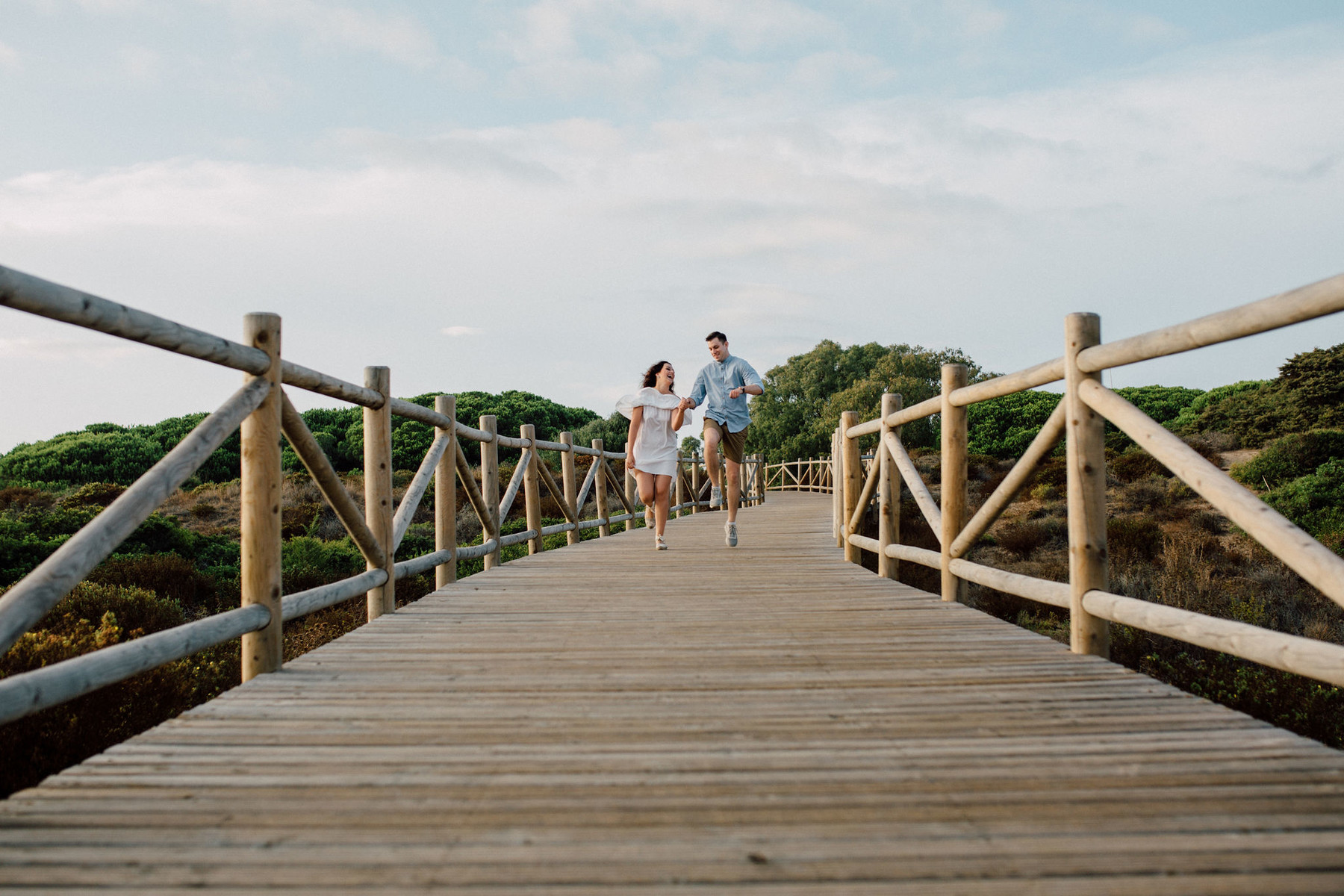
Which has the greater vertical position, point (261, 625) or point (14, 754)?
point (261, 625)

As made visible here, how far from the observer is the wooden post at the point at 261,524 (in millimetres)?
2900

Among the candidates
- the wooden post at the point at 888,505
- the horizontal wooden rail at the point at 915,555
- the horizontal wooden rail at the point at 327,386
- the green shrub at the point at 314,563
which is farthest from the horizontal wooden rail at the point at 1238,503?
the green shrub at the point at 314,563

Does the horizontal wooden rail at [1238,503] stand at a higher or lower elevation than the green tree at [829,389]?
lower

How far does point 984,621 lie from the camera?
12.0 ft

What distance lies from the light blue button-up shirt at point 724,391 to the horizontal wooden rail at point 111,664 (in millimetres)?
4924

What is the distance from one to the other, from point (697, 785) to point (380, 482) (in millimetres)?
3000

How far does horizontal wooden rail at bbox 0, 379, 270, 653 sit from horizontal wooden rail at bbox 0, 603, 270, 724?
147 mm

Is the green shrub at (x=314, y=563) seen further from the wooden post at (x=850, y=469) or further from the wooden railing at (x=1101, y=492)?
the wooden railing at (x=1101, y=492)

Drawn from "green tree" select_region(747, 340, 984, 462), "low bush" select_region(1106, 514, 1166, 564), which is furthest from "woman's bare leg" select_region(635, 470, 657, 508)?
"green tree" select_region(747, 340, 984, 462)

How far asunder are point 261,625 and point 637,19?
8.62 metres

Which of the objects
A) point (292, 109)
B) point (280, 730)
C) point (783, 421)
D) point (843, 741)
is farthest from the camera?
point (783, 421)

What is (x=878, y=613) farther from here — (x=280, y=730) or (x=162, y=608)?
(x=162, y=608)

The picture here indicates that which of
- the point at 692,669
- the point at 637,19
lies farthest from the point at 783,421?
the point at 692,669

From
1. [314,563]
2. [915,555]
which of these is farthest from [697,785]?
[314,563]
